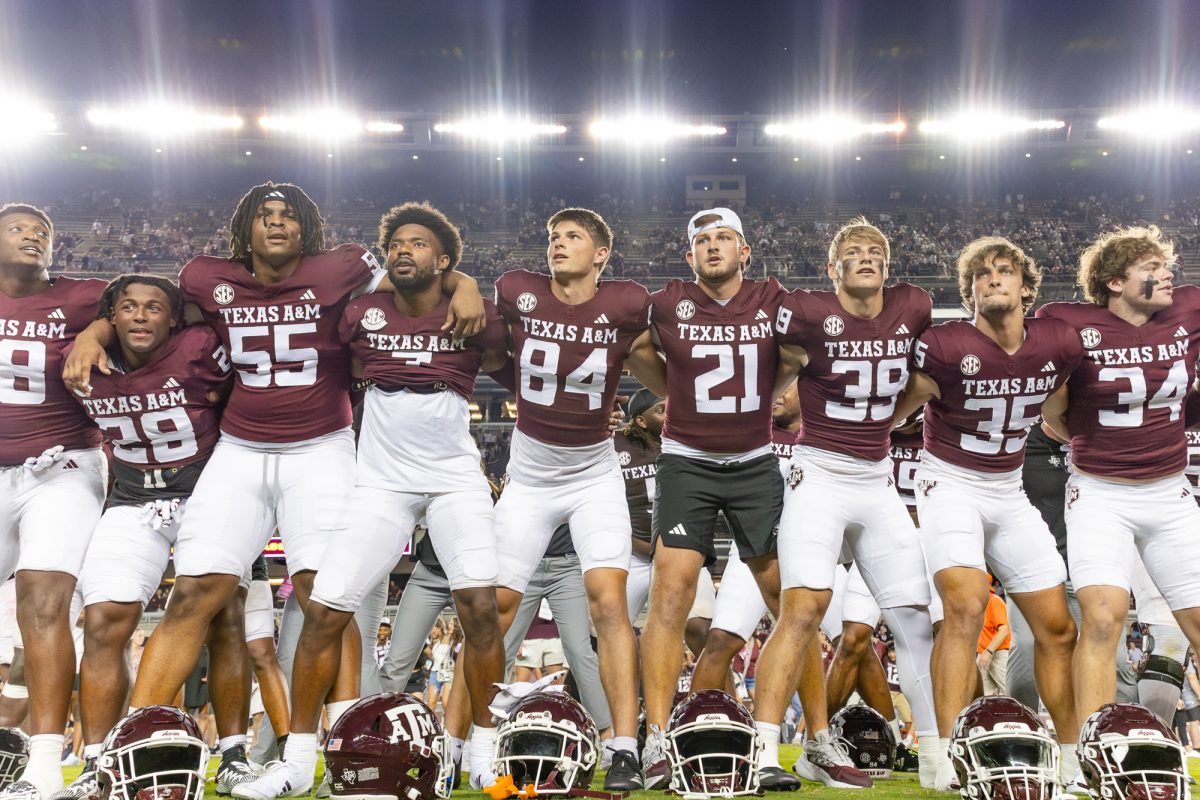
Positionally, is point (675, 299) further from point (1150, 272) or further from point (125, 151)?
point (125, 151)

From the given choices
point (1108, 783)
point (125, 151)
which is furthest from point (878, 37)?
point (1108, 783)

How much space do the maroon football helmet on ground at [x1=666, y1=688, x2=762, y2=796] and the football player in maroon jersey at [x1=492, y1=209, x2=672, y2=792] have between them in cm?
90

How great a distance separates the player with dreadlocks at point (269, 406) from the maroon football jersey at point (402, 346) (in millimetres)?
118

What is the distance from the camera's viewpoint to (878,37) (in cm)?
3186

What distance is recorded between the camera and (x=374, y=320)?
5039 millimetres

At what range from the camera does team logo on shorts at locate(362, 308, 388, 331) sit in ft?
16.5

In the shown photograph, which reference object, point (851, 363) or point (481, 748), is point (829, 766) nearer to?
point (481, 748)

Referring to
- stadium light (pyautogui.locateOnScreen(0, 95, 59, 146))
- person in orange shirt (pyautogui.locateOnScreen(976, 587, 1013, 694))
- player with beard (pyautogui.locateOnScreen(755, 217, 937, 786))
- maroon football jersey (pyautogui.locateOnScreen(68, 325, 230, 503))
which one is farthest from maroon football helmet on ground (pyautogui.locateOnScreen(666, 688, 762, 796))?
stadium light (pyautogui.locateOnScreen(0, 95, 59, 146))

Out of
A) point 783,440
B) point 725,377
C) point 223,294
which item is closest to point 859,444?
point 725,377

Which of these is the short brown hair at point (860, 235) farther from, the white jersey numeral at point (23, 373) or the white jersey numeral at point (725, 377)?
the white jersey numeral at point (23, 373)

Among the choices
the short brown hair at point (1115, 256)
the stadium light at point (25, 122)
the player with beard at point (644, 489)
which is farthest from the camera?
the stadium light at point (25, 122)

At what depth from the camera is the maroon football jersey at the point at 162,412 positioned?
4988 mm

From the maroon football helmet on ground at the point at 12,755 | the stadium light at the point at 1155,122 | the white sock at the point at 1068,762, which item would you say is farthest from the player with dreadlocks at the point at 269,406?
the stadium light at the point at 1155,122

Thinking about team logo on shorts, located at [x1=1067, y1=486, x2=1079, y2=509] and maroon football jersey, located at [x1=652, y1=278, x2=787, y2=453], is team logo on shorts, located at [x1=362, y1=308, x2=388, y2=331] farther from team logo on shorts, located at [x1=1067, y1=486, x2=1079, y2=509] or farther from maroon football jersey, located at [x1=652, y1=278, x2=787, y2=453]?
team logo on shorts, located at [x1=1067, y1=486, x2=1079, y2=509]
